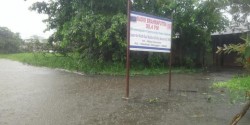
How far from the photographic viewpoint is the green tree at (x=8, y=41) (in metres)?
46.0

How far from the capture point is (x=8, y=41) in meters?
46.7

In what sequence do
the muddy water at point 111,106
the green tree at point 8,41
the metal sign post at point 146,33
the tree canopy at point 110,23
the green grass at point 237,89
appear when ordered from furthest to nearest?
1. the green tree at point 8,41
2. the tree canopy at point 110,23
3. the green grass at point 237,89
4. the metal sign post at point 146,33
5. the muddy water at point 111,106

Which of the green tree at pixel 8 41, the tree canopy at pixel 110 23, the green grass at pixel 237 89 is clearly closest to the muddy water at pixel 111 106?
the green grass at pixel 237 89

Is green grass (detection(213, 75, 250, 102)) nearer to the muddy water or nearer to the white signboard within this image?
the muddy water

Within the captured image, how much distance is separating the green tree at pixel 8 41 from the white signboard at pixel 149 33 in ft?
133

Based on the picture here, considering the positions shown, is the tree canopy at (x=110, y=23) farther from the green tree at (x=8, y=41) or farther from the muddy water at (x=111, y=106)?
the green tree at (x=8, y=41)

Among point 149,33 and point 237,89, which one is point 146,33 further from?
point 237,89

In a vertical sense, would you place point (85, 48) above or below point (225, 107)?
above

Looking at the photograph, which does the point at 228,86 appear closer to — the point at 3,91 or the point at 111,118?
the point at 111,118

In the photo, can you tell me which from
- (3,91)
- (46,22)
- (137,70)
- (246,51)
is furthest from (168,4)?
(246,51)

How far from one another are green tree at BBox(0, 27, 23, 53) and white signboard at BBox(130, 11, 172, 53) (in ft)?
133

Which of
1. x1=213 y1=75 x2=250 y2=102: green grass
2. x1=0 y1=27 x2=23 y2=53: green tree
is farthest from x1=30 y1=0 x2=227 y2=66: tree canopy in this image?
x1=0 y1=27 x2=23 y2=53: green tree

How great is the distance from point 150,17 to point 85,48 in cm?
942

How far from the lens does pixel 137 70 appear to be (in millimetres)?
16219
